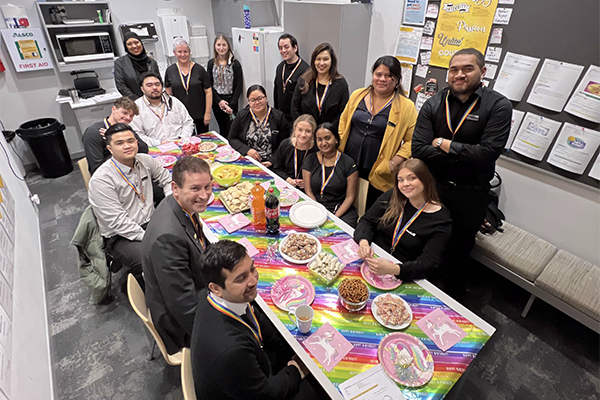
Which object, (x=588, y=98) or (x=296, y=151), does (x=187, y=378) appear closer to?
(x=296, y=151)

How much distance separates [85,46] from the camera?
4547 millimetres

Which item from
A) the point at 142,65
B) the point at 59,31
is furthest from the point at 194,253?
the point at 59,31

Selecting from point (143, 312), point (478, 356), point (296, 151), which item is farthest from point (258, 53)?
point (478, 356)

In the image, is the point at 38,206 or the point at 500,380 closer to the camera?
the point at 500,380

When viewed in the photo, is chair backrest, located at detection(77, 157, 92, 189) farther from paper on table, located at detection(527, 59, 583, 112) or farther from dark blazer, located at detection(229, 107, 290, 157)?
paper on table, located at detection(527, 59, 583, 112)

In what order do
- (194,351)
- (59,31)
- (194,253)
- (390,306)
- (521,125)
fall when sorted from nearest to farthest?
1. (194,351)
2. (390,306)
3. (194,253)
4. (521,125)
5. (59,31)

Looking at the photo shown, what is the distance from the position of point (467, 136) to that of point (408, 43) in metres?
1.82

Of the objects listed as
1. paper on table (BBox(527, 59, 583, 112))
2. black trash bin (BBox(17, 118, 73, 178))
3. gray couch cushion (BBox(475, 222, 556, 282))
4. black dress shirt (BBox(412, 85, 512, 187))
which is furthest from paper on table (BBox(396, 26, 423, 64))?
black trash bin (BBox(17, 118, 73, 178))

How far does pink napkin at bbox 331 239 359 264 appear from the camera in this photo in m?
1.86

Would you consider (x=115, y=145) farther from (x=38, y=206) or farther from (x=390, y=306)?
(x=38, y=206)

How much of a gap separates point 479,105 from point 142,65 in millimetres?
3862

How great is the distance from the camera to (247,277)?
1267 millimetres

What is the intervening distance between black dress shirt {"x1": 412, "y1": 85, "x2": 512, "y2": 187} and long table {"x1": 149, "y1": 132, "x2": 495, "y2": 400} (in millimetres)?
865

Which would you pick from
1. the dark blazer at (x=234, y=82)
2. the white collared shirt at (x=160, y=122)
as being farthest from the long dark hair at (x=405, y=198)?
the dark blazer at (x=234, y=82)
